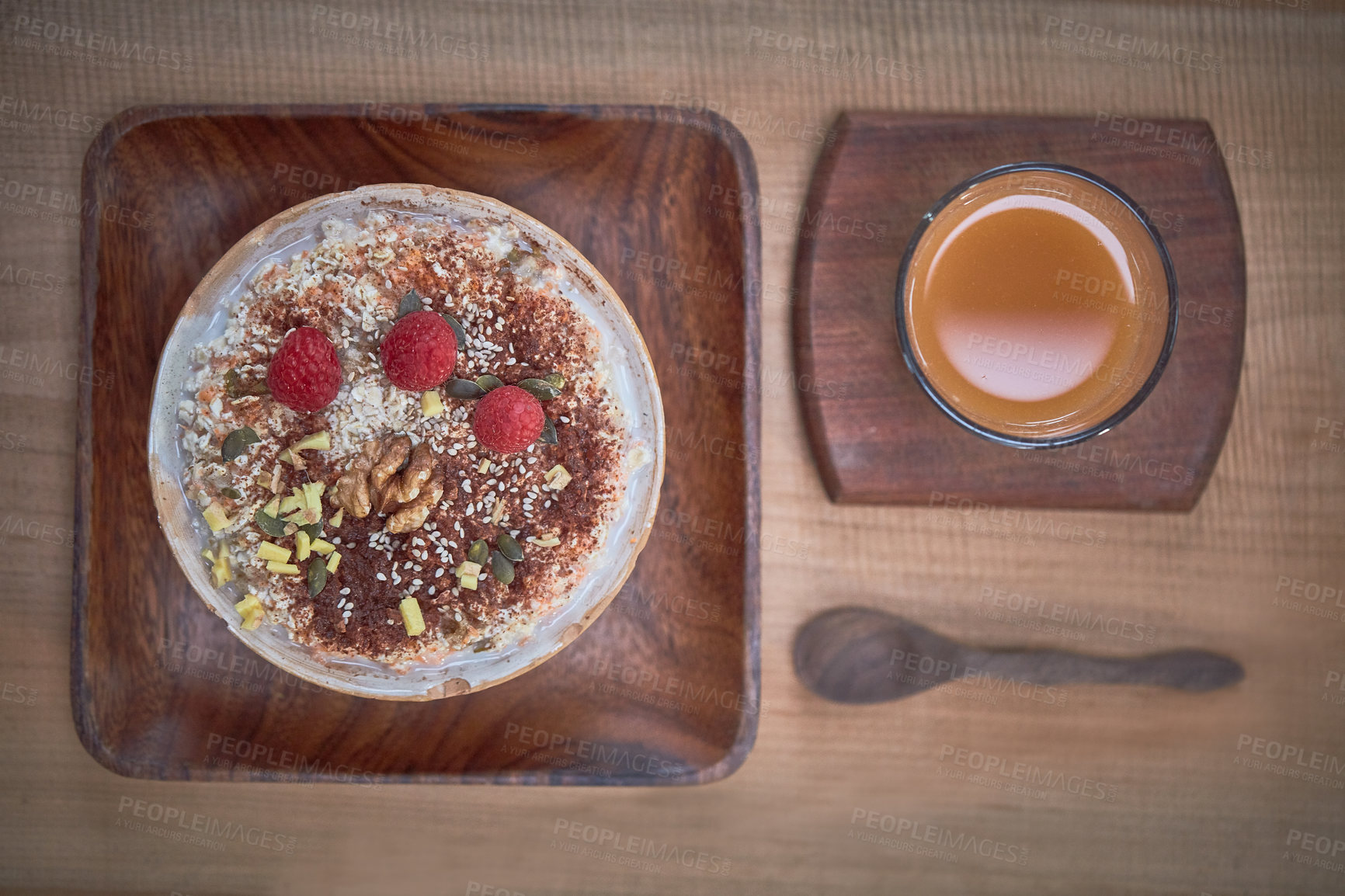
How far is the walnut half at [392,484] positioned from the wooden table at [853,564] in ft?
2.14

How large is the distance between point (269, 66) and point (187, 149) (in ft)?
0.83

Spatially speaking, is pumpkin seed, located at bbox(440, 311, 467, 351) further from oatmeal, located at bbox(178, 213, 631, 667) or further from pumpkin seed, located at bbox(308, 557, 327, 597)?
pumpkin seed, located at bbox(308, 557, 327, 597)

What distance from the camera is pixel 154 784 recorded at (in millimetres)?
1856

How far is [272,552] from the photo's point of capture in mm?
1623

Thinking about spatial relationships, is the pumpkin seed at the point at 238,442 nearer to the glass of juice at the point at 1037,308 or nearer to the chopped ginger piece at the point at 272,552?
the chopped ginger piece at the point at 272,552

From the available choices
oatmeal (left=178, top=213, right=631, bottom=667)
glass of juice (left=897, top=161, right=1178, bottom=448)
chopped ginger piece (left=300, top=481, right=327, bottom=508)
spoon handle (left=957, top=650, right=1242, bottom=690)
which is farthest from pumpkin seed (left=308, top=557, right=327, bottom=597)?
spoon handle (left=957, top=650, right=1242, bottom=690)

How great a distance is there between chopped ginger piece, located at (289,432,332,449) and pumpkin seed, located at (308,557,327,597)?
22cm

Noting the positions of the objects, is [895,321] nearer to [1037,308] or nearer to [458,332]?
[1037,308]

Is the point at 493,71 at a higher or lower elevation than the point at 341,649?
higher

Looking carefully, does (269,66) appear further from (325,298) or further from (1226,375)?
(1226,375)

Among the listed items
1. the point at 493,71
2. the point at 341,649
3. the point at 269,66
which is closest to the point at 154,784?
the point at 341,649

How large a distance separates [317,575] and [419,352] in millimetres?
512

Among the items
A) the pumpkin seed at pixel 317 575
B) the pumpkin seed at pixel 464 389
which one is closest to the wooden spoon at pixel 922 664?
the pumpkin seed at pixel 464 389

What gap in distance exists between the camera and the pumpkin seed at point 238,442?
1.60 m
